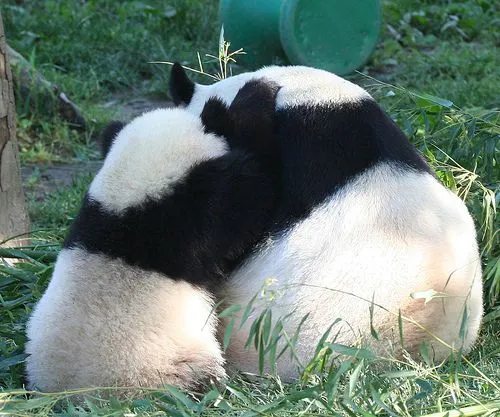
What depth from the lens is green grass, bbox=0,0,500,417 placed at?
2604 millimetres

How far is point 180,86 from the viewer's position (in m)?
3.25

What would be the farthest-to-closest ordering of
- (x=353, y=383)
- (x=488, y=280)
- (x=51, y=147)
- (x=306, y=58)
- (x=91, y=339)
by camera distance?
(x=306, y=58)
(x=51, y=147)
(x=488, y=280)
(x=91, y=339)
(x=353, y=383)

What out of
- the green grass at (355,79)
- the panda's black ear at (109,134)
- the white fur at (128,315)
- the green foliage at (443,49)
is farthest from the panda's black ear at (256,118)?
the green foliage at (443,49)

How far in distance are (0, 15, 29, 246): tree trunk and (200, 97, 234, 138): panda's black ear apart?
1354 mm

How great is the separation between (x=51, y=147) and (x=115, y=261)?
351 centimetres

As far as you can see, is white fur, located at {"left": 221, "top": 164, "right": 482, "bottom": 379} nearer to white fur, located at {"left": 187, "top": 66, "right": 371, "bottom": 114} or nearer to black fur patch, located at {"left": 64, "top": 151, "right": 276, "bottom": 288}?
black fur patch, located at {"left": 64, "top": 151, "right": 276, "bottom": 288}

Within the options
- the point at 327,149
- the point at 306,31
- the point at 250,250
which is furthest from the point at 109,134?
the point at 306,31

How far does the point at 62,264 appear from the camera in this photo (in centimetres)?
298

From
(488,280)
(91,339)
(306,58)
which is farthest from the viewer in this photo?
(306,58)

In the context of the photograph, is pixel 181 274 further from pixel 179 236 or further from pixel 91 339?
pixel 91 339

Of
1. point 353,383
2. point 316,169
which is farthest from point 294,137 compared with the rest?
point 353,383

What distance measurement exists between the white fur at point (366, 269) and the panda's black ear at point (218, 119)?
0.38m

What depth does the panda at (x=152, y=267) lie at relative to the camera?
9.36 feet

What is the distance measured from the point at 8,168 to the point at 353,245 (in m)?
1.88
